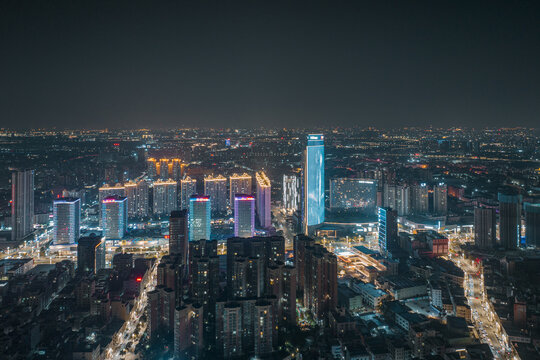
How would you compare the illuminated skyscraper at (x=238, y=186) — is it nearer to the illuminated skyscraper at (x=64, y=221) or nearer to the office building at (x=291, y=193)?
the office building at (x=291, y=193)

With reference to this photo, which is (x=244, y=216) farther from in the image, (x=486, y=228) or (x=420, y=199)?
(x=486, y=228)

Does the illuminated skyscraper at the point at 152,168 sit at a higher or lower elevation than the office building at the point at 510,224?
higher

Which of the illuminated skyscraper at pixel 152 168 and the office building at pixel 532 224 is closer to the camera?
the office building at pixel 532 224

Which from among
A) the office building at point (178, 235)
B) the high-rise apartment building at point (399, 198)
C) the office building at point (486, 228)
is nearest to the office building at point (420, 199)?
the high-rise apartment building at point (399, 198)

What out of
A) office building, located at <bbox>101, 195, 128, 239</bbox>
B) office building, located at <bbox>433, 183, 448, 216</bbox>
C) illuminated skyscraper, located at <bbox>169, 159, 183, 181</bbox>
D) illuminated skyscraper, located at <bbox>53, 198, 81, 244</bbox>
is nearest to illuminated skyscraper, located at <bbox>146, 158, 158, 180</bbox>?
illuminated skyscraper, located at <bbox>169, 159, 183, 181</bbox>

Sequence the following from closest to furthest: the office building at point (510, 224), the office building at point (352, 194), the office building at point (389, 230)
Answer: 1. the office building at point (510, 224)
2. the office building at point (389, 230)
3. the office building at point (352, 194)

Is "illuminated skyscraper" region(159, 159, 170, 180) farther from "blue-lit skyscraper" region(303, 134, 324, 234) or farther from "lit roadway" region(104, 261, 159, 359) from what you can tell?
"lit roadway" region(104, 261, 159, 359)

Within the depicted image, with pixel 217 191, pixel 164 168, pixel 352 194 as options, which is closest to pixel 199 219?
pixel 217 191

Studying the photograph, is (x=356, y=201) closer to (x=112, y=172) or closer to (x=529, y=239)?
(x=529, y=239)
